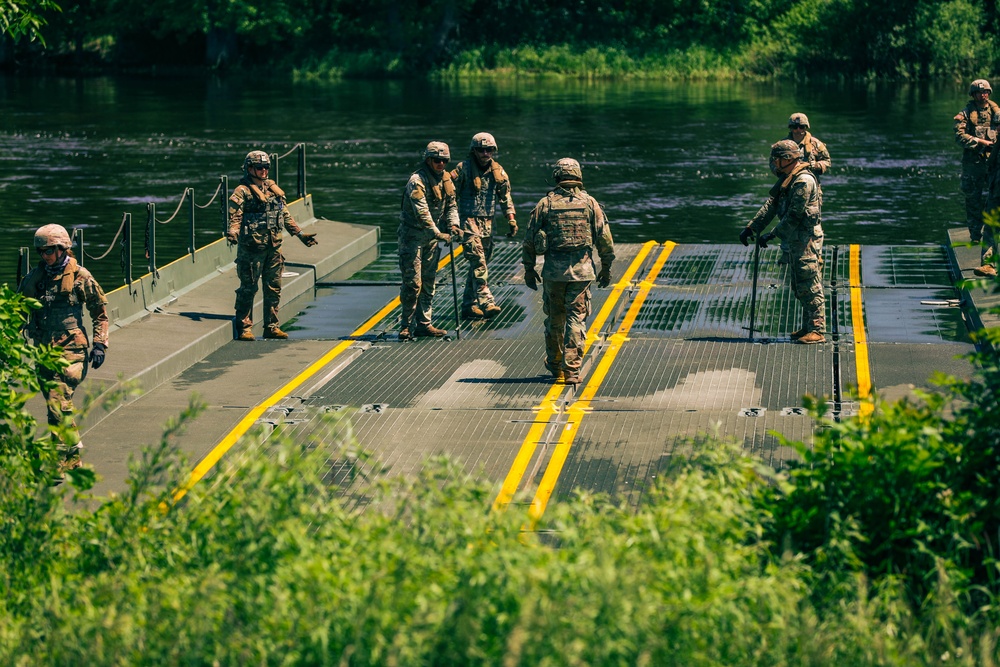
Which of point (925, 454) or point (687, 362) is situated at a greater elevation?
point (925, 454)

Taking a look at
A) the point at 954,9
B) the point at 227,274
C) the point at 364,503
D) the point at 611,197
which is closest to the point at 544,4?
the point at 954,9

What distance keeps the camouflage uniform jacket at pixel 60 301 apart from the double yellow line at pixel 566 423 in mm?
3360

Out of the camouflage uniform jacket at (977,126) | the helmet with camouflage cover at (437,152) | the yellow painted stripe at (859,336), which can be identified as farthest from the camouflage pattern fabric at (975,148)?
the helmet with camouflage cover at (437,152)

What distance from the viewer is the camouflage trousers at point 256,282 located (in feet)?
53.9

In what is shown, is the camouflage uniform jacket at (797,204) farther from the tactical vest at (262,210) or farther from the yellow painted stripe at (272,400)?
the tactical vest at (262,210)

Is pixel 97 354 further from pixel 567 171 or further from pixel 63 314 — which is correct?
pixel 567 171

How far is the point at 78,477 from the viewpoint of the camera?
850cm

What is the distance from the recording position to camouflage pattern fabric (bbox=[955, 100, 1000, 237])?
18.7m

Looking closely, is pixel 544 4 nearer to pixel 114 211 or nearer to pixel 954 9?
pixel 954 9

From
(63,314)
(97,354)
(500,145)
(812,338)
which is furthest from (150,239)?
(500,145)

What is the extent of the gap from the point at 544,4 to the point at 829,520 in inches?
2862

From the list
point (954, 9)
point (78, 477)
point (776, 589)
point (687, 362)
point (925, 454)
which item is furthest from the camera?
point (954, 9)

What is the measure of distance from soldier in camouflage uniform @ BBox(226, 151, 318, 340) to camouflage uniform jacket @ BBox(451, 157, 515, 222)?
186cm

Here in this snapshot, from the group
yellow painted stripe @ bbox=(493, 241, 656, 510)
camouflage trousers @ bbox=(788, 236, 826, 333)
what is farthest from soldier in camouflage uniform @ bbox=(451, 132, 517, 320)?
camouflage trousers @ bbox=(788, 236, 826, 333)
